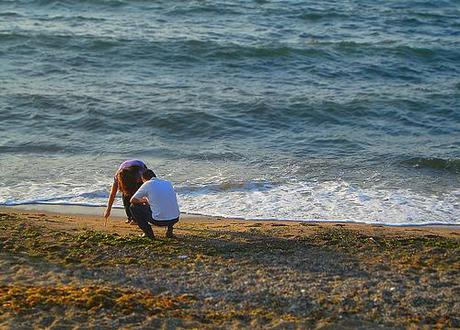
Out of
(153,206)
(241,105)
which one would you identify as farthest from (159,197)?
(241,105)

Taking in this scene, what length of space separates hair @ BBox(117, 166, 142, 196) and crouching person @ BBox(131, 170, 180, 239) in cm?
45

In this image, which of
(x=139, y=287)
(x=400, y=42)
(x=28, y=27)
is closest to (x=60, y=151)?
(x=139, y=287)

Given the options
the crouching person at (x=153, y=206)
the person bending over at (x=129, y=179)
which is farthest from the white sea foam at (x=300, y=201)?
the crouching person at (x=153, y=206)

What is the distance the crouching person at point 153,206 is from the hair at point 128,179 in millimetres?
447

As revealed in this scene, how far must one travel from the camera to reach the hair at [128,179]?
10062 millimetres

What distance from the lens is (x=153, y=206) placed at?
31.5ft

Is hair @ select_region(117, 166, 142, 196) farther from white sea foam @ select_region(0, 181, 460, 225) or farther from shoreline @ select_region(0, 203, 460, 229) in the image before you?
white sea foam @ select_region(0, 181, 460, 225)

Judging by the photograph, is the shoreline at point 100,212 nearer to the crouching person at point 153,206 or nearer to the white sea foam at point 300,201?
the white sea foam at point 300,201

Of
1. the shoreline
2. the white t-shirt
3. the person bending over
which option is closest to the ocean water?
the shoreline

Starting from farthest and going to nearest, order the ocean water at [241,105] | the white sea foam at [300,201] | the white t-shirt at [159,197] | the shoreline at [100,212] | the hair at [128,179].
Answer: the ocean water at [241,105], the white sea foam at [300,201], the shoreline at [100,212], the hair at [128,179], the white t-shirt at [159,197]

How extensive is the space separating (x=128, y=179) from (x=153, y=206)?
643 millimetres

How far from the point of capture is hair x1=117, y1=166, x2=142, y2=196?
10062mm

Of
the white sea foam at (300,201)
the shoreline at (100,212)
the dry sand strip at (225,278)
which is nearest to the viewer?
the dry sand strip at (225,278)

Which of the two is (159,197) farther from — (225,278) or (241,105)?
(241,105)
